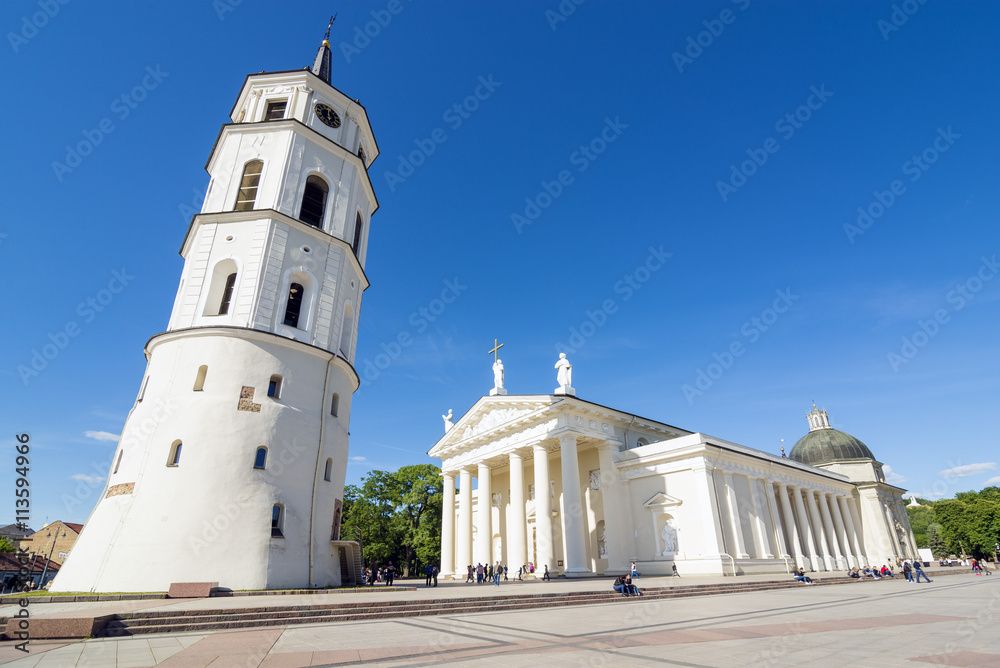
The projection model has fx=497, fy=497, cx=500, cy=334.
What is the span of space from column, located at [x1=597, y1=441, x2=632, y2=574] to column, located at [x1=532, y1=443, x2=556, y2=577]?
415 centimetres

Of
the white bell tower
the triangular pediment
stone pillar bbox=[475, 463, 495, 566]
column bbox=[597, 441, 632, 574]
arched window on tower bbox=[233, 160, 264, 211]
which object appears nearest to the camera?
the white bell tower

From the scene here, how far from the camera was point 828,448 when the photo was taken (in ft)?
195

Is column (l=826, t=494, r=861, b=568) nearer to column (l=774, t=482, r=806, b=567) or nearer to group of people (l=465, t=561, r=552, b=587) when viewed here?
column (l=774, t=482, r=806, b=567)

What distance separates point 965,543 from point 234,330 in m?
85.6

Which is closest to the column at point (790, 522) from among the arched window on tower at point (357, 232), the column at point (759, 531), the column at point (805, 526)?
the column at point (805, 526)

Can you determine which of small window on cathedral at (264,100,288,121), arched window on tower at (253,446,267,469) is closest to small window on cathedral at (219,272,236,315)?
arched window on tower at (253,446,267,469)

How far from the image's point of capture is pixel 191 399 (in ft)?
59.5

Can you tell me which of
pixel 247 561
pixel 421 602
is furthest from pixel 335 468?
pixel 421 602

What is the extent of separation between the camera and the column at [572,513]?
27188 mm

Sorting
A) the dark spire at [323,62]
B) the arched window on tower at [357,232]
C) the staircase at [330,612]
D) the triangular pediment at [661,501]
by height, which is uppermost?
the dark spire at [323,62]

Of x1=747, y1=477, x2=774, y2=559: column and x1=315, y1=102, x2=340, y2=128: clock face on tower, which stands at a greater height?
x1=315, y1=102, x2=340, y2=128: clock face on tower

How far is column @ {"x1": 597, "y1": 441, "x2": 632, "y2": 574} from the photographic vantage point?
30156mm

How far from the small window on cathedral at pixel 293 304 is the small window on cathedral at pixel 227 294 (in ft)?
7.37

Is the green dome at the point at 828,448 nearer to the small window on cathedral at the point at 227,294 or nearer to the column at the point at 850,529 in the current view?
the column at the point at 850,529
